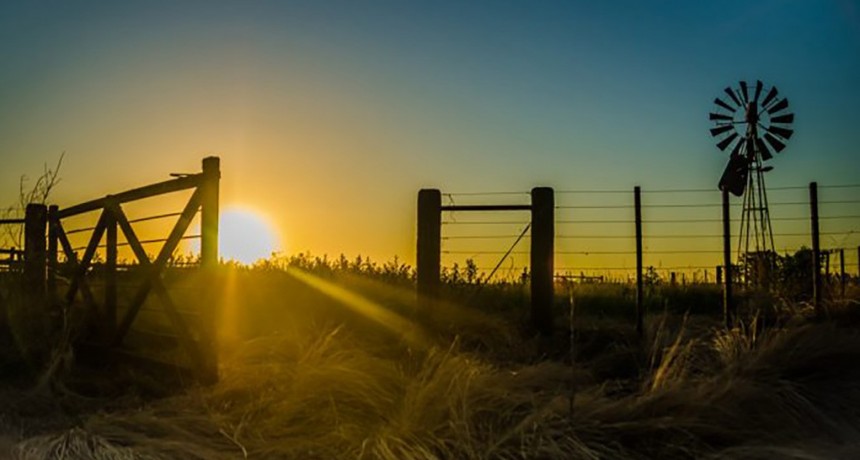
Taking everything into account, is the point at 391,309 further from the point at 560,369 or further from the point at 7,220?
the point at 7,220

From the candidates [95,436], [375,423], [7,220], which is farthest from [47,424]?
[7,220]

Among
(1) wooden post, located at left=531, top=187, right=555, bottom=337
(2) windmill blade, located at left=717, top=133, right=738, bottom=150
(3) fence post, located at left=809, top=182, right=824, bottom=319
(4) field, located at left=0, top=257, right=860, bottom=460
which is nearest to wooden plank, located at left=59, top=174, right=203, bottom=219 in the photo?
(4) field, located at left=0, top=257, right=860, bottom=460

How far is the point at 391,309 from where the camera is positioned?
11.4 metres

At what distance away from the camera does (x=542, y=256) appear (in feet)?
34.0

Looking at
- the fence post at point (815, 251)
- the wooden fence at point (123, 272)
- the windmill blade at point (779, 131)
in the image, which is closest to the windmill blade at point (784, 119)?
the windmill blade at point (779, 131)

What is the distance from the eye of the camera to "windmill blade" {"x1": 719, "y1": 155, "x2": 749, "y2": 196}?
10.4 m

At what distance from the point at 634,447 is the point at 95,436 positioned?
323cm

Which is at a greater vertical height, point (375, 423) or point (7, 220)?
point (7, 220)

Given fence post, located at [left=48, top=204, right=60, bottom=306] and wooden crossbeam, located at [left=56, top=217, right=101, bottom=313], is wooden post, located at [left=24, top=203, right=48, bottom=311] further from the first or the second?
wooden crossbeam, located at [left=56, top=217, right=101, bottom=313]

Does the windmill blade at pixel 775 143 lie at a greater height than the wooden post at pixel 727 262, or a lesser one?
greater

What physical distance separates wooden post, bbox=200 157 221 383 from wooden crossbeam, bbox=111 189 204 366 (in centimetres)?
10

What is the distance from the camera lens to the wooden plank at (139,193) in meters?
8.40

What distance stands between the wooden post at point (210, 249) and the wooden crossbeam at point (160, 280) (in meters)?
0.10

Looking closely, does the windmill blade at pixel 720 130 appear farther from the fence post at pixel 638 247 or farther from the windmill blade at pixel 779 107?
the fence post at pixel 638 247
